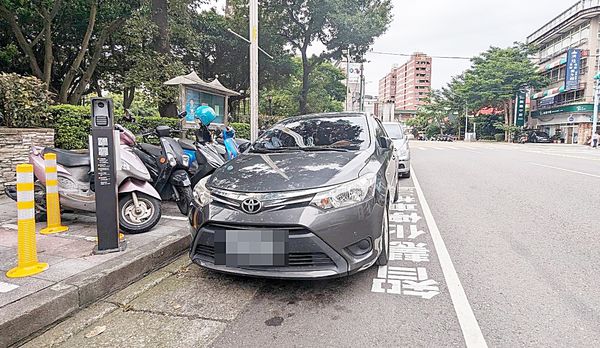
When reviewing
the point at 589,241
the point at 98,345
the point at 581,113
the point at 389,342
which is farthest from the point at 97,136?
the point at 581,113

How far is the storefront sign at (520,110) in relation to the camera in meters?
43.9

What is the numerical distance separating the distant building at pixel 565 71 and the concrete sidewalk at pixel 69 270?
143ft

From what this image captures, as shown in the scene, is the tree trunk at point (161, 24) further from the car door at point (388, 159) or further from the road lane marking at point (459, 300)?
the road lane marking at point (459, 300)

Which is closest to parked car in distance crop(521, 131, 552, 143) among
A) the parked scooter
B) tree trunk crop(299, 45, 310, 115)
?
tree trunk crop(299, 45, 310, 115)

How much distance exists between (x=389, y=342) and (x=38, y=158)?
4.29 metres

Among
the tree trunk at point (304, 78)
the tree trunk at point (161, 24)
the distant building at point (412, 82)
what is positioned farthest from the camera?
the distant building at point (412, 82)

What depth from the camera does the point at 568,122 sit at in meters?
38.7

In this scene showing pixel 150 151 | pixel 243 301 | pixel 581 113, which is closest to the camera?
pixel 243 301

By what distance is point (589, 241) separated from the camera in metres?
4.48

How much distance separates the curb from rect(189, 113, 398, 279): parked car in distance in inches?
25.5

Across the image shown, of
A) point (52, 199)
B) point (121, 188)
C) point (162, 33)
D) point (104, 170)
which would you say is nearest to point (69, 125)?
point (52, 199)

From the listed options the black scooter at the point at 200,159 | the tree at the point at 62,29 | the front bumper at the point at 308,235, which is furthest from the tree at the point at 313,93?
the front bumper at the point at 308,235

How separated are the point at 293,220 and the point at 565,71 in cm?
4561

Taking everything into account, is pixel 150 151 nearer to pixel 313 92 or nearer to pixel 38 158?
pixel 38 158
